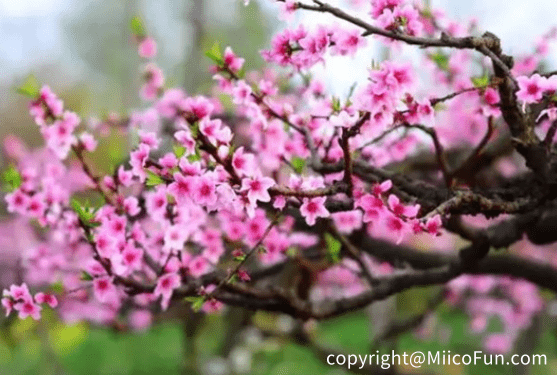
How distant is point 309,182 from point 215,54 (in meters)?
0.69

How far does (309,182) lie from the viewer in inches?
103

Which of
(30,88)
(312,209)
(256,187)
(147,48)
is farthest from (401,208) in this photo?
(147,48)

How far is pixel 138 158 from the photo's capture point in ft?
8.12

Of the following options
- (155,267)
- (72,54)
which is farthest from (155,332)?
(72,54)

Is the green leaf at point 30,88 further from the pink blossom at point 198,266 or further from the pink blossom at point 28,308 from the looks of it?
the pink blossom at point 198,266

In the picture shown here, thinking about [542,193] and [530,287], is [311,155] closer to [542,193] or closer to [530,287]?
[542,193]

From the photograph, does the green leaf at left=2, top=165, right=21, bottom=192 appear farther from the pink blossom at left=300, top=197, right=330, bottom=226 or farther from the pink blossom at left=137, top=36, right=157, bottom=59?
the pink blossom at left=300, top=197, right=330, bottom=226

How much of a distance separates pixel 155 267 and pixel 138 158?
2.91 feet

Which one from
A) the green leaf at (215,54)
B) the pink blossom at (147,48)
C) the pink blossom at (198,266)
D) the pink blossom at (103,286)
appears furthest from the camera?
the pink blossom at (147,48)

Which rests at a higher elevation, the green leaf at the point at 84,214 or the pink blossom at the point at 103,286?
the green leaf at the point at 84,214

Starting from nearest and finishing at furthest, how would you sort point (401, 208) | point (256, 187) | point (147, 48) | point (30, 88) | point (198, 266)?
1. point (256, 187)
2. point (401, 208)
3. point (30, 88)
4. point (198, 266)
5. point (147, 48)

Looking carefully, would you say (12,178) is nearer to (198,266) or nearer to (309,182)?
(198,266)

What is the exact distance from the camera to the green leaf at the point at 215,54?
114 inches

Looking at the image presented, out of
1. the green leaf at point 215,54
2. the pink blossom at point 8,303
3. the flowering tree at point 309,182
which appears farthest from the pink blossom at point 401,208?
the pink blossom at point 8,303
